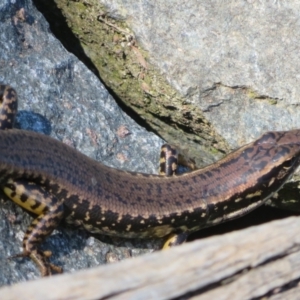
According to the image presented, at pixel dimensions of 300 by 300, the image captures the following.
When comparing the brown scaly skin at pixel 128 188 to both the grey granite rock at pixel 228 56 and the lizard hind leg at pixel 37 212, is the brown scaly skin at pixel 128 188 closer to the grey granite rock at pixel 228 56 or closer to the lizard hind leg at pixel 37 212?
the lizard hind leg at pixel 37 212

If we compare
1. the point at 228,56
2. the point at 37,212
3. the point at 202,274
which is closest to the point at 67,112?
the point at 37,212

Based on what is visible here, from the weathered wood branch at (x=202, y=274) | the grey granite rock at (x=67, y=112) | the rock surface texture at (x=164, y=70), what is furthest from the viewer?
the rock surface texture at (x=164, y=70)

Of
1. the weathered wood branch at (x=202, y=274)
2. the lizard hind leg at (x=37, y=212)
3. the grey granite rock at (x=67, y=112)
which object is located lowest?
the weathered wood branch at (x=202, y=274)

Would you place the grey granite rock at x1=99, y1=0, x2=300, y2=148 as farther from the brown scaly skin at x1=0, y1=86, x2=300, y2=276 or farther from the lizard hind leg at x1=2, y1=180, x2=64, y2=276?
the lizard hind leg at x1=2, y1=180, x2=64, y2=276

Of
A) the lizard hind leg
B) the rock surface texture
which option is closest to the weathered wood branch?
the lizard hind leg

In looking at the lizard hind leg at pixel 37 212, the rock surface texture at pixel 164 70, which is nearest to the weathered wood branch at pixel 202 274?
the lizard hind leg at pixel 37 212

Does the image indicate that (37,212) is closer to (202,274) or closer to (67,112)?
(67,112)
